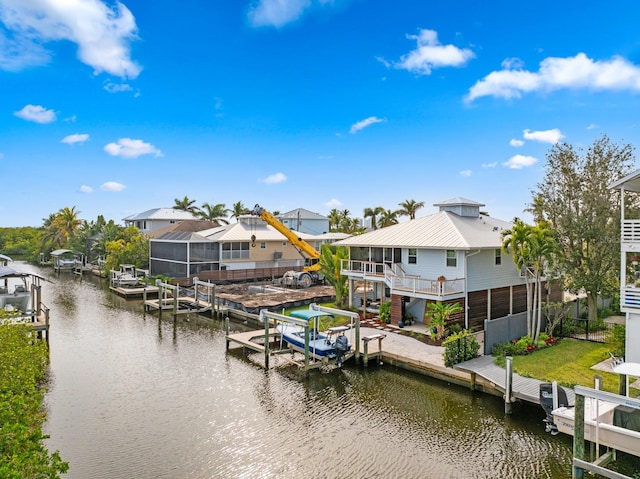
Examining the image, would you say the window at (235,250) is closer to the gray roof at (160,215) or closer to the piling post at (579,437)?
the gray roof at (160,215)

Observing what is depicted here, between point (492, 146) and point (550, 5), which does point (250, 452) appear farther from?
point (492, 146)

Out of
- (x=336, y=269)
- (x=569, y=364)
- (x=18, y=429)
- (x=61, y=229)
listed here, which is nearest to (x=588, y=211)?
(x=569, y=364)

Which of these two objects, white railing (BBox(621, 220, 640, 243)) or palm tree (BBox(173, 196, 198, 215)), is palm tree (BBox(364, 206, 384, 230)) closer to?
palm tree (BBox(173, 196, 198, 215))

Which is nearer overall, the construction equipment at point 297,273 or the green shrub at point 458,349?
the green shrub at point 458,349

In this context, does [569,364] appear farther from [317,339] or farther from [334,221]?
[334,221]

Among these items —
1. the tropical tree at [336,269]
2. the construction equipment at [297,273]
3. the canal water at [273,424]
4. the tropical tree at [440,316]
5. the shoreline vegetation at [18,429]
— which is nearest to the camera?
the shoreline vegetation at [18,429]

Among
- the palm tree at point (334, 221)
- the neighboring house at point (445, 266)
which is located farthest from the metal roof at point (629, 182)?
the palm tree at point (334, 221)

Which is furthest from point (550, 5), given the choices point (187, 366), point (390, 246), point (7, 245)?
point (7, 245)
